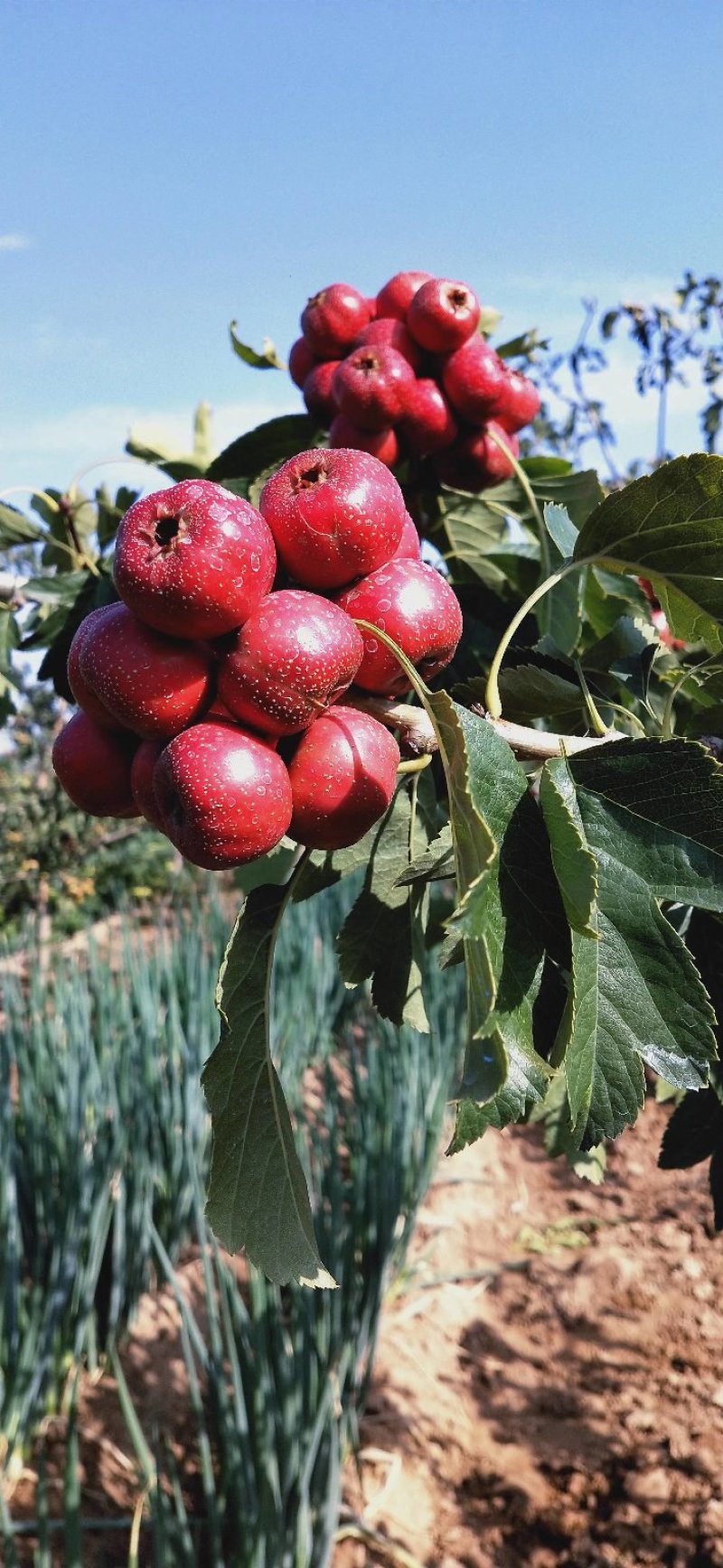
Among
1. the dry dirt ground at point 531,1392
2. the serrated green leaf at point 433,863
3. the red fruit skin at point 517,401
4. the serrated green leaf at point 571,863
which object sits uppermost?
the red fruit skin at point 517,401

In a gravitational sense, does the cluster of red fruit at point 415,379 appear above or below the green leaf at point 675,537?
above

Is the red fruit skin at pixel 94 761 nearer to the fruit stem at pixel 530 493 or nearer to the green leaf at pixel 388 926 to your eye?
the green leaf at pixel 388 926

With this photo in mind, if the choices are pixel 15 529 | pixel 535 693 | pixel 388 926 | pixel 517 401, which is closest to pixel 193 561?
pixel 535 693

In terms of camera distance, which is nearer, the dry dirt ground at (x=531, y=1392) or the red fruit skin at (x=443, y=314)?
the red fruit skin at (x=443, y=314)

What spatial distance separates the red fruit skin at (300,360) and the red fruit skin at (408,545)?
47 centimetres

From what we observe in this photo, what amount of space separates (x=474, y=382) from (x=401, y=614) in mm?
482

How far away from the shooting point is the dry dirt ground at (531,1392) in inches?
88.3

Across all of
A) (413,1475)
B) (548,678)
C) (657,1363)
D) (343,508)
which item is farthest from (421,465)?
(657,1363)

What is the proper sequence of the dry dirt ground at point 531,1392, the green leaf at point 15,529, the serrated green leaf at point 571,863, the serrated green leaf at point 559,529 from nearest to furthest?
the serrated green leaf at point 571,863
the serrated green leaf at point 559,529
the green leaf at point 15,529
the dry dirt ground at point 531,1392

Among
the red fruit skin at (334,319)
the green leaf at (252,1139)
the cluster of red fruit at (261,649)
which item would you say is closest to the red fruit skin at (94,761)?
the cluster of red fruit at (261,649)

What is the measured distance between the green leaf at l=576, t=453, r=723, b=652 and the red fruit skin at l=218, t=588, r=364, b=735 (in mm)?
214

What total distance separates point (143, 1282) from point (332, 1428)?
38.5 inches

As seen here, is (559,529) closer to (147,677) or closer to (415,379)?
(415,379)

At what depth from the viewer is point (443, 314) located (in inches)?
38.6
